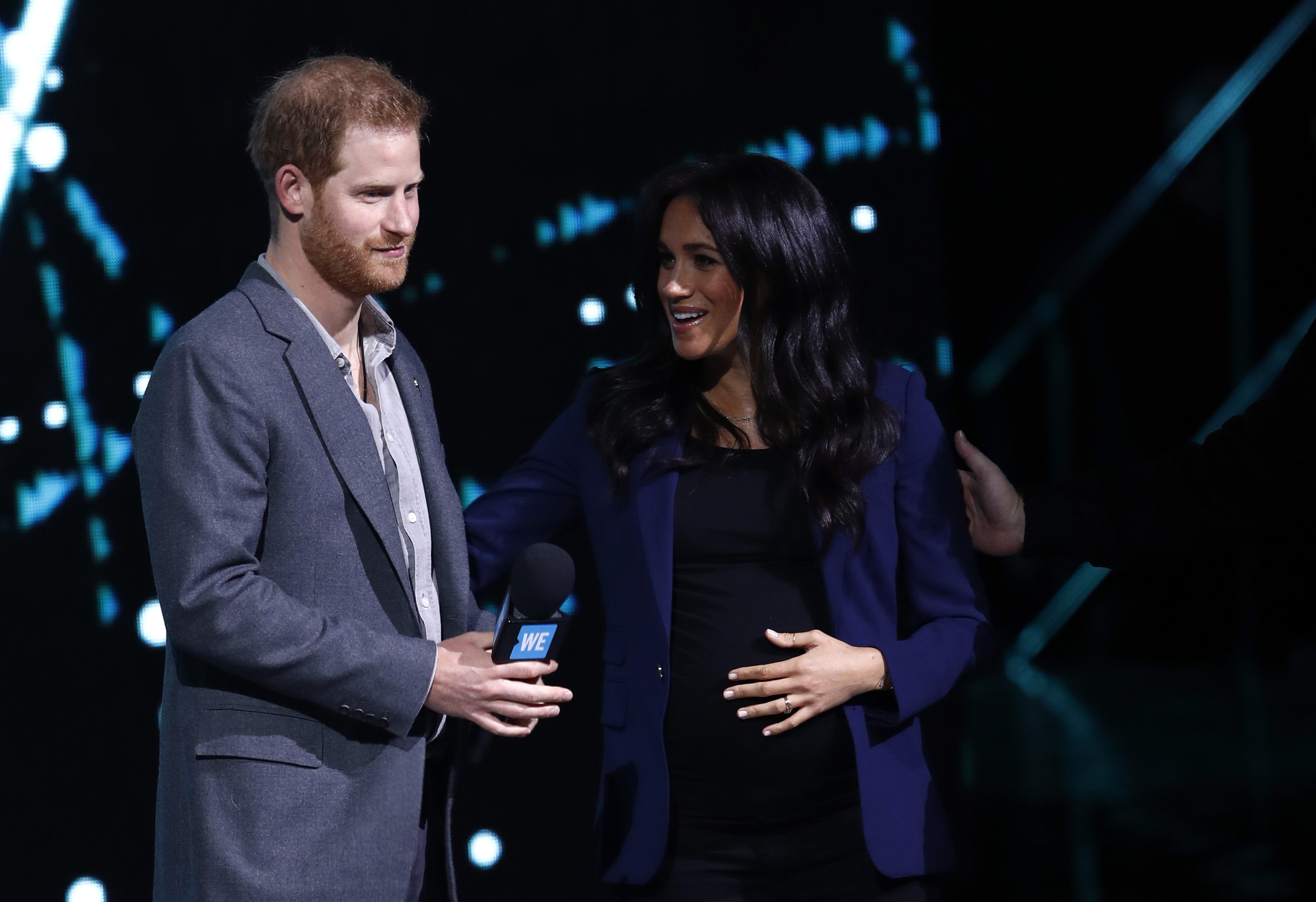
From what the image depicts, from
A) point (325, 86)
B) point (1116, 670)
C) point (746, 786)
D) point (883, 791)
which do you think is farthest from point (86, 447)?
point (1116, 670)

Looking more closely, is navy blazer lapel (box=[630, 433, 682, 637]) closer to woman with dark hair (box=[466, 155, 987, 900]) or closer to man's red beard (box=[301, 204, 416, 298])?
woman with dark hair (box=[466, 155, 987, 900])

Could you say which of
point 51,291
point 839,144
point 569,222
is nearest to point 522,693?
point 569,222

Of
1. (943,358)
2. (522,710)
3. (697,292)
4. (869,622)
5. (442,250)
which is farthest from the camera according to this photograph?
(943,358)

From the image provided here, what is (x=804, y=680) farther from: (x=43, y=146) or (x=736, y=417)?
(x=43, y=146)

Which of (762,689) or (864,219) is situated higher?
(864,219)

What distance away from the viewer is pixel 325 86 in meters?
1.73

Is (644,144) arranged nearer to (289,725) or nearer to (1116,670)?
(289,725)

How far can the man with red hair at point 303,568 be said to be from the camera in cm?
159

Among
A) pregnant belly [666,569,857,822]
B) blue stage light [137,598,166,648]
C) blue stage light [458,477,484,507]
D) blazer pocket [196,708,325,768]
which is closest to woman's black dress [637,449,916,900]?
pregnant belly [666,569,857,822]

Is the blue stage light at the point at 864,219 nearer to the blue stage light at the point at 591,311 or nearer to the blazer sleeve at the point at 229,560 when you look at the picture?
the blue stage light at the point at 591,311

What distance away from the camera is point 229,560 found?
5.16 ft

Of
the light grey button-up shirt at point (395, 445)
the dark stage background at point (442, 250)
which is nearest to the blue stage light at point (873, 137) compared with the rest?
the dark stage background at point (442, 250)

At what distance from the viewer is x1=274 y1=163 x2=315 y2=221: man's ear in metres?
1.73

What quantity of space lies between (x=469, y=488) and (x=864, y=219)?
103 cm
